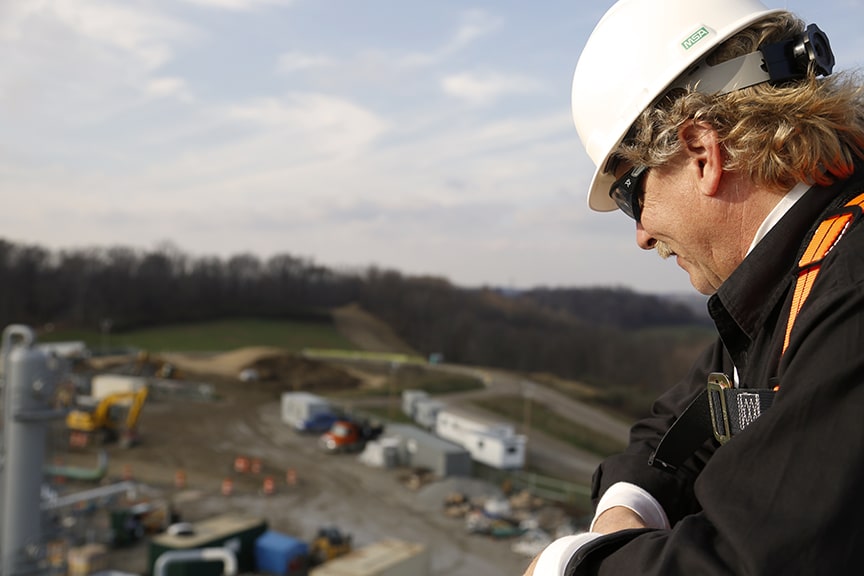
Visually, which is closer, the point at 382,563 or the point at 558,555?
the point at 558,555

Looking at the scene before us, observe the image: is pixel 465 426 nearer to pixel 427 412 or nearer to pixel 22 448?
pixel 427 412

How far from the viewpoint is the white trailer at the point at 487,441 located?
31.5 metres

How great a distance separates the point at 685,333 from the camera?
7362 cm

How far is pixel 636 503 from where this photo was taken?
1.79m

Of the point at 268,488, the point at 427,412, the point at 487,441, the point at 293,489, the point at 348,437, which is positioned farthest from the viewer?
the point at 427,412

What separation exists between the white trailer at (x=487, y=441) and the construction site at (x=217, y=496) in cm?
134

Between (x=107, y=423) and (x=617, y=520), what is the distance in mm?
35687

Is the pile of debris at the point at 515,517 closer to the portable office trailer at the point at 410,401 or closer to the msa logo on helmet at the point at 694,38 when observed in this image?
the portable office trailer at the point at 410,401

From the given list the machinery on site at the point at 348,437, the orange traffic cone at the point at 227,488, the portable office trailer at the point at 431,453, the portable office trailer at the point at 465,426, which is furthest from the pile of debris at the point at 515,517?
the orange traffic cone at the point at 227,488

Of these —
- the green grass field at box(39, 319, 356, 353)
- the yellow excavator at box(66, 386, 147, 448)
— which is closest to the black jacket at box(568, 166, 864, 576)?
the yellow excavator at box(66, 386, 147, 448)

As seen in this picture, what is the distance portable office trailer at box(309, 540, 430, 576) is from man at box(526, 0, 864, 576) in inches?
577

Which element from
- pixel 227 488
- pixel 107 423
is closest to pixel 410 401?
pixel 227 488

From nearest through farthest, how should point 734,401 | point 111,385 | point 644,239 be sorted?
point 734,401 → point 644,239 → point 111,385

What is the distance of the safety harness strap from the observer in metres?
1.28
